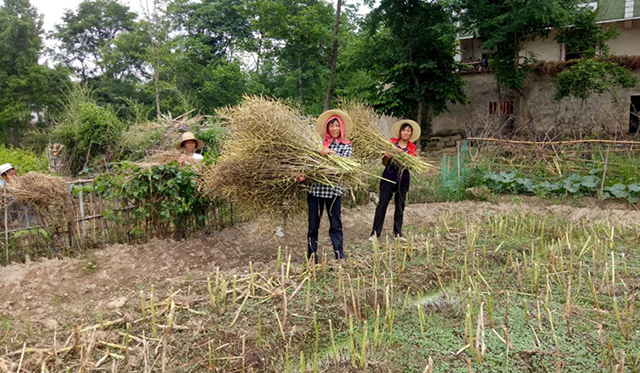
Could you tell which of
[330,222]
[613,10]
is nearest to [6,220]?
[330,222]

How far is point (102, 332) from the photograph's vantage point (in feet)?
8.63

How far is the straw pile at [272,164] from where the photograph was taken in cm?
378

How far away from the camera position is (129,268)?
12.6ft

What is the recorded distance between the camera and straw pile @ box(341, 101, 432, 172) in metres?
4.61

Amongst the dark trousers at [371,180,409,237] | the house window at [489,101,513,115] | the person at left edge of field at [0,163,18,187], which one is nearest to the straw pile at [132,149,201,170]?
the person at left edge of field at [0,163,18,187]

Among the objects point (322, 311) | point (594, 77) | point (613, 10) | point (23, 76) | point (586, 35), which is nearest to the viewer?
point (322, 311)

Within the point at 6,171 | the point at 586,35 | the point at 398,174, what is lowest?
the point at 398,174

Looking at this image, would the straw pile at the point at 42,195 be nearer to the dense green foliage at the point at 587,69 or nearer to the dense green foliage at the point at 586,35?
the dense green foliage at the point at 587,69

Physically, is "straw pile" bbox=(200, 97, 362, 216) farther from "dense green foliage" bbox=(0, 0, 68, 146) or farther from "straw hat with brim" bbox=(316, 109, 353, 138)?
"dense green foliage" bbox=(0, 0, 68, 146)

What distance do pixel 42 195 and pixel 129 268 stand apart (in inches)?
41.7

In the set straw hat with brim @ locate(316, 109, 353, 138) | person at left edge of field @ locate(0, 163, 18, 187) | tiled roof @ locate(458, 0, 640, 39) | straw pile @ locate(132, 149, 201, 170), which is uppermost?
tiled roof @ locate(458, 0, 640, 39)

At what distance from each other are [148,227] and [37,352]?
2178 mm

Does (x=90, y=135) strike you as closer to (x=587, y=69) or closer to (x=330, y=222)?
(x=330, y=222)

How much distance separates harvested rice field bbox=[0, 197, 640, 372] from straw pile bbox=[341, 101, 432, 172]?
845 mm
